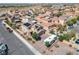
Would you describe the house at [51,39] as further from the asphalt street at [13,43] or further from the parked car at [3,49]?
the parked car at [3,49]

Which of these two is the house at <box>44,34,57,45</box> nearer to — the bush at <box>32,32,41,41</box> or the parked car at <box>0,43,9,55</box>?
the bush at <box>32,32,41,41</box>

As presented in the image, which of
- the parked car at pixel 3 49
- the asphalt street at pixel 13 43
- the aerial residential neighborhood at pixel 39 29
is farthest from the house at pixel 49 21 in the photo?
the parked car at pixel 3 49

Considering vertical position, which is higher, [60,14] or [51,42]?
[60,14]

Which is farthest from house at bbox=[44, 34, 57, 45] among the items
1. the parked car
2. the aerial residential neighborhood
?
the parked car

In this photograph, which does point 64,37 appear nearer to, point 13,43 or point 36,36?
point 36,36

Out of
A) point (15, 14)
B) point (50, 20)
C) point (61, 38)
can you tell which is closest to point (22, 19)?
point (15, 14)

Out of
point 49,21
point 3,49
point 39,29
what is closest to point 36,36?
point 39,29

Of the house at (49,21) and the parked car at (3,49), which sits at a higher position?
the house at (49,21)
